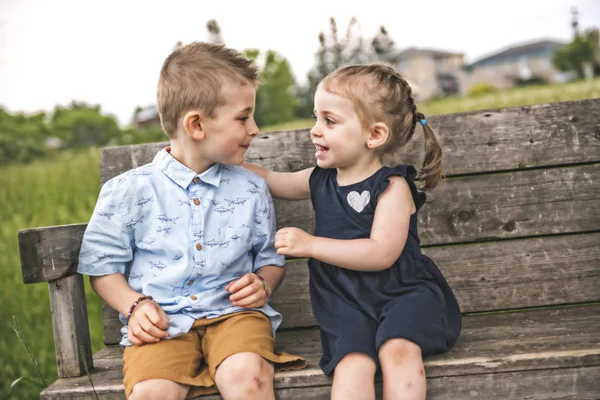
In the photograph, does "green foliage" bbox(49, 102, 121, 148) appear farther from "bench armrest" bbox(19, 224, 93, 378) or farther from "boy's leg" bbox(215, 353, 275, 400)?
"boy's leg" bbox(215, 353, 275, 400)

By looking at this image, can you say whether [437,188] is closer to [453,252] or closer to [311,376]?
[453,252]

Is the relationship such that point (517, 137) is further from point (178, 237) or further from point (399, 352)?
point (178, 237)

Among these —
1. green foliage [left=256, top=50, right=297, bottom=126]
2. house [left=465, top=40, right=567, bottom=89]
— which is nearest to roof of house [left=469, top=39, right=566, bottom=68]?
house [left=465, top=40, right=567, bottom=89]

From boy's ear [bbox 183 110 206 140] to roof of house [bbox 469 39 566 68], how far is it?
76359 millimetres

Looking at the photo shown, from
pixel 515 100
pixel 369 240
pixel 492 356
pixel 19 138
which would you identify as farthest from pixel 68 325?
pixel 19 138

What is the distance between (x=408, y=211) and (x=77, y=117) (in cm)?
1237

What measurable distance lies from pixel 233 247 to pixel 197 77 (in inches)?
22.3

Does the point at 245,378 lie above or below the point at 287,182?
below

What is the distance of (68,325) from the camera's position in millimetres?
2080

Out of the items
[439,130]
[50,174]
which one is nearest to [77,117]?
[50,174]

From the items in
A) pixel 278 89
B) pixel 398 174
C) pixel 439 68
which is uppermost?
pixel 439 68

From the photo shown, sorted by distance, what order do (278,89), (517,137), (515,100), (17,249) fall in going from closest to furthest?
(517,137) → (17,249) → (515,100) → (278,89)

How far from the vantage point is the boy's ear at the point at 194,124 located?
2110 millimetres

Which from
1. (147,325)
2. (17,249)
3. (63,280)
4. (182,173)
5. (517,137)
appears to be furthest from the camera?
(17,249)
